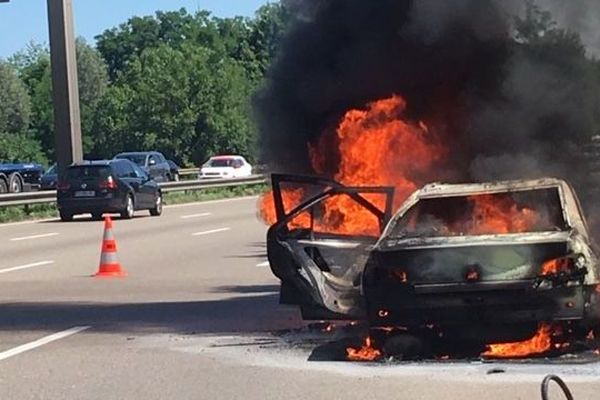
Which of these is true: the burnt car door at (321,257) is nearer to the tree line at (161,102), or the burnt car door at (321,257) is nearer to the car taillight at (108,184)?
the car taillight at (108,184)

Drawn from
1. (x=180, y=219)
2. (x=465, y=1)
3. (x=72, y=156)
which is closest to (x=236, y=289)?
(x=465, y=1)

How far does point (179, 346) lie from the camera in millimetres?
10789

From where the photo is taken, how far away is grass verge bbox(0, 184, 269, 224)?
33.5 metres

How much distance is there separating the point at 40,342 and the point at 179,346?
50.7 inches

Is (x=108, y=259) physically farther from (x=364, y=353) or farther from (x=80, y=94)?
(x=80, y=94)

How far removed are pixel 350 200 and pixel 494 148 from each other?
1.32 m

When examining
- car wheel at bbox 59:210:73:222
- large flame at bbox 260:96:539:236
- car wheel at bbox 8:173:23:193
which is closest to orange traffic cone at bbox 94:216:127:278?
large flame at bbox 260:96:539:236

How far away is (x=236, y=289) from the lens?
15.6 meters

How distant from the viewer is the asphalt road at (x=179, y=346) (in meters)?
8.62

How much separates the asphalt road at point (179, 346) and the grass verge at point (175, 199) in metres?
9.52

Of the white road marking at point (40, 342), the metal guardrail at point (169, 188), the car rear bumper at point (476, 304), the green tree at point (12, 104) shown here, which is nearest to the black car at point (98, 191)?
the metal guardrail at point (169, 188)

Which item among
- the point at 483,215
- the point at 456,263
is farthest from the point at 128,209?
the point at 456,263

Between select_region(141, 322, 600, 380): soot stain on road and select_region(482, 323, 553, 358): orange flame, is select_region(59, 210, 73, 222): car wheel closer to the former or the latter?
select_region(141, 322, 600, 380): soot stain on road

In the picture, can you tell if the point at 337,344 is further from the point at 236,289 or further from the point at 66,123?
the point at 66,123
